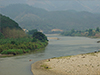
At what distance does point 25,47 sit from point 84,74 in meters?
39.5

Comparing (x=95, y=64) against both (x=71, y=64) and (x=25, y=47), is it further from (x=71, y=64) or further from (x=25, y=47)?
(x=25, y=47)

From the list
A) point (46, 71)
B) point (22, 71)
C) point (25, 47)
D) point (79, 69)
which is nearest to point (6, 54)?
point (25, 47)

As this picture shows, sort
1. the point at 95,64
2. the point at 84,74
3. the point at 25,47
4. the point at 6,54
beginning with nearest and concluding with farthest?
the point at 84,74
the point at 95,64
the point at 6,54
the point at 25,47

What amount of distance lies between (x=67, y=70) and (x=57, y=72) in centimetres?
193

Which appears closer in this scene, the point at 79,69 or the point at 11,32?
the point at 79,69

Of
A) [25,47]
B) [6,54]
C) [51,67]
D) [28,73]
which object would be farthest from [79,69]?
[25,47]

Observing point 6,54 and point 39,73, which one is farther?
point 6,54

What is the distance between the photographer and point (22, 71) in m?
36.5

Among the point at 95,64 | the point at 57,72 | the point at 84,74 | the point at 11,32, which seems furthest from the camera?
the point at 11,32

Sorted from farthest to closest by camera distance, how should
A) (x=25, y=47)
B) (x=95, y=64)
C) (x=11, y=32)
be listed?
1. (x=11, y=32)
2. (x=25, y=47)
3. (x=95, y=64)

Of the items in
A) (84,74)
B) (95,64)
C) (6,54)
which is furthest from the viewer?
(6,54)

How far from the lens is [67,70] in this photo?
110 ft

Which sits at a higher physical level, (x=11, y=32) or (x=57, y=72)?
(x=11, y=32)

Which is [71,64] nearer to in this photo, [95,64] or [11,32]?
[95,64]
